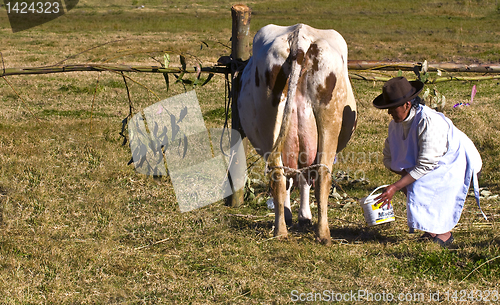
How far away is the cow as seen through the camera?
4.05 metres

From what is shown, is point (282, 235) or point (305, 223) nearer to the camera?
point (282, 235)

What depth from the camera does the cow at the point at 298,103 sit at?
4.05 metres

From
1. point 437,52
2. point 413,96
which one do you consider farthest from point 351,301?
point 437,52

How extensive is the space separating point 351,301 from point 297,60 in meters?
1.88

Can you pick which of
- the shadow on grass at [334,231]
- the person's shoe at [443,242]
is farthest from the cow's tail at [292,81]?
the person's shoe at [443,242]

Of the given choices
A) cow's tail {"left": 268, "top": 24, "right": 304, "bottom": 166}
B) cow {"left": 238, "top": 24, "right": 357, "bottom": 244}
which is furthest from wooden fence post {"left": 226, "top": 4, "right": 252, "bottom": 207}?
cow's tail {"left": 268, "top": 24, "right": 304, "bottom": 166}

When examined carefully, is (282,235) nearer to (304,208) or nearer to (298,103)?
(304,208)

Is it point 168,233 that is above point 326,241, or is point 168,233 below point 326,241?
below

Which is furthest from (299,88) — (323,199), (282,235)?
(282,235)

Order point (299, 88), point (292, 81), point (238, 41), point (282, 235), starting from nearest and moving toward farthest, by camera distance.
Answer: point (292, 81)
point (299, 88)
point (282, 235)
point (238, 41)

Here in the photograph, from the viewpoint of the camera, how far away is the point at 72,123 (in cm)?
832

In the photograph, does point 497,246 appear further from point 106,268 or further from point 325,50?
point 106,268

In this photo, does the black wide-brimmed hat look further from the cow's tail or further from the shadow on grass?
the shadow on grass

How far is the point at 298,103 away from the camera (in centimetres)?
412
